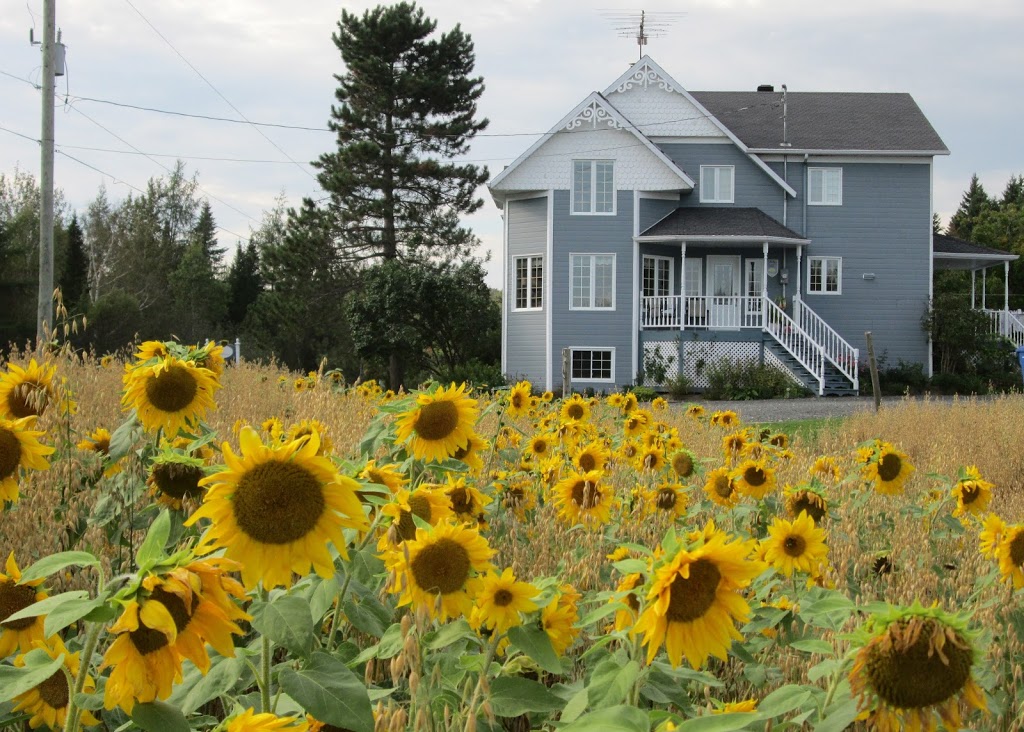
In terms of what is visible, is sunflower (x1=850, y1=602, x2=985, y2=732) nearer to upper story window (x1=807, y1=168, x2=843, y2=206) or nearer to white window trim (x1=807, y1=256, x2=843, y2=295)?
white window trim (x1=807, y1=256, x2=843, y2=295)

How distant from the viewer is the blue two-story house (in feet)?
81.0

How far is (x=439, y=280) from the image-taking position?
93.8ft

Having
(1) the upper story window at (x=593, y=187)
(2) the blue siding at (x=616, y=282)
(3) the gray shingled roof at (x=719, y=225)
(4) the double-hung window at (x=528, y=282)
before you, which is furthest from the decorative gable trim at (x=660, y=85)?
(4) the double-hung window at (x=528, y=282)

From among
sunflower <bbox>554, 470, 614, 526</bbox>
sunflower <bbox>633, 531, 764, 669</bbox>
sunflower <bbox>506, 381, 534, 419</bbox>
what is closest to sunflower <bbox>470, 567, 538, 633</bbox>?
sunflower <bbox>633, 531, 764, 669</bbox>

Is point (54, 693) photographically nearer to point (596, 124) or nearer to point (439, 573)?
point (439, 573)

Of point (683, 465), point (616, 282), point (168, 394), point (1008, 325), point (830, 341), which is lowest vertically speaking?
point (683, 465)

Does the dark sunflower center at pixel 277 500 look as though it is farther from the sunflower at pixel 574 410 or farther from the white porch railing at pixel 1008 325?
the white porch railing at pixel 1008 325

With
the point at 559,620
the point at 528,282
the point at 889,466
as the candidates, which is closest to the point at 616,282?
the point at 528,282

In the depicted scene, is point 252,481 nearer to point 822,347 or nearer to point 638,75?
point 822,347

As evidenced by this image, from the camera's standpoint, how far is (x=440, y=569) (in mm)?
1762

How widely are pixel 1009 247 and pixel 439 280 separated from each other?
109 feet

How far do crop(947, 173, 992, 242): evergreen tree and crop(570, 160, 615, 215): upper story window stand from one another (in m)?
50.7

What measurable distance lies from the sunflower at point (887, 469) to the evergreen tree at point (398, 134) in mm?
30636

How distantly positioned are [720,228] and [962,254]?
7.93m
